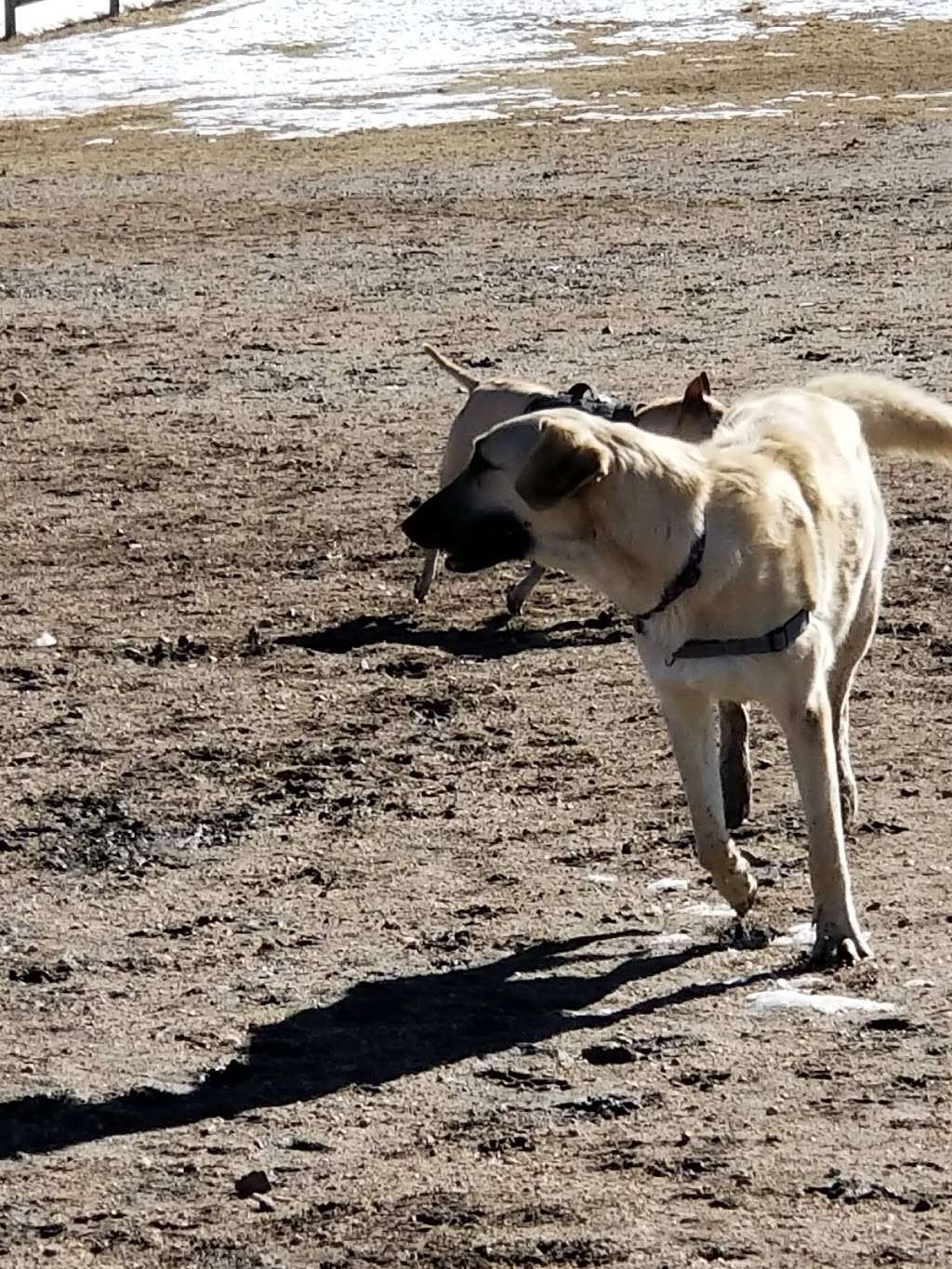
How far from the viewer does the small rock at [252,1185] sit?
192 inches

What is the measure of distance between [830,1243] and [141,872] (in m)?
2.88

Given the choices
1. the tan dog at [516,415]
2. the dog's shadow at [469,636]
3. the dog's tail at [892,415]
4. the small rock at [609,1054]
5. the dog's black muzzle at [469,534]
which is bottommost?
the dog's shadow at [469,636]

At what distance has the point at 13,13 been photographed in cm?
4150

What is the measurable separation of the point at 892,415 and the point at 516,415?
2335 millimetres

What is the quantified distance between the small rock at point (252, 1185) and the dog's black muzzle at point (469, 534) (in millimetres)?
1771

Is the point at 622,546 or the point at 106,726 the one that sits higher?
the point at 622,546

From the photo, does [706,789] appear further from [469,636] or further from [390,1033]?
[469,636]

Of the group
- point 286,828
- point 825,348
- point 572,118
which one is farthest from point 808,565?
point 572,118

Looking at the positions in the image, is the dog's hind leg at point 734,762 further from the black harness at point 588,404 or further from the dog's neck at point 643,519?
the black harness at point 588,404

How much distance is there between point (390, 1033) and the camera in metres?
5.74

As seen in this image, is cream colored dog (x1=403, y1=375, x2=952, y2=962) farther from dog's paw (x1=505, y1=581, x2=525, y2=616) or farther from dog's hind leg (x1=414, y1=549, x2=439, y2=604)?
dog's hind leg (x1=414, y1=549, x2=439, y2=604)

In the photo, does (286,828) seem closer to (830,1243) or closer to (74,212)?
(830,1243)

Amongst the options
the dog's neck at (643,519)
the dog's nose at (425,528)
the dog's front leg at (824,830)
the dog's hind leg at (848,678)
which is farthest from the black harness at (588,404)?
the dog's front leg at (824,830)

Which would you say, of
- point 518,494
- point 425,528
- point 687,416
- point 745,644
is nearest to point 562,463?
point 518,494
